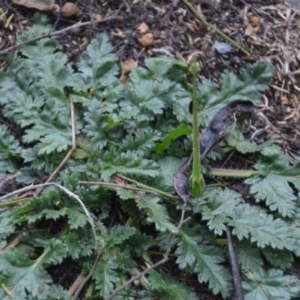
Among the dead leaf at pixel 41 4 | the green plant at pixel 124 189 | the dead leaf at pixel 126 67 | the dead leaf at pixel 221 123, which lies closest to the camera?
the green plant at pixel 124 189

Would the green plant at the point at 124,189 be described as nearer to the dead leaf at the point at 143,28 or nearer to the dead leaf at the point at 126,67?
the dead leaf at the point at 126,67

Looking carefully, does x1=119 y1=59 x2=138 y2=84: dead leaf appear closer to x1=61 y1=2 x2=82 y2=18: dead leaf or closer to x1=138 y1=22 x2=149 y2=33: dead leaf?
x1=138 y1=22 x2=149 y2=33: dead leaf

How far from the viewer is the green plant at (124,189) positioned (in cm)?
225

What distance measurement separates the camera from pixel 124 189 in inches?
92.0

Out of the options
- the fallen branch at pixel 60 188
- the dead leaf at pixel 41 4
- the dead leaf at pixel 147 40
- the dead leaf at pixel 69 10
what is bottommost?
the fallen branch at pixel 60 188

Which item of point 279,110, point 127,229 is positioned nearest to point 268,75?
point 279,110

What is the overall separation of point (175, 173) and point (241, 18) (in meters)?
0.97

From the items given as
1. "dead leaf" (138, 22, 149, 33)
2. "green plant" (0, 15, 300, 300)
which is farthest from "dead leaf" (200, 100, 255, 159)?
"dead leaf" (138, 22, 149, 33)

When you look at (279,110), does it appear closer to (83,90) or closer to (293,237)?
(293,237)

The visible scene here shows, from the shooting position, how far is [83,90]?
8.60ft

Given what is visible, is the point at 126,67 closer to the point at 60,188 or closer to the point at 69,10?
the point at 69,10

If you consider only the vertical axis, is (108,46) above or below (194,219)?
above

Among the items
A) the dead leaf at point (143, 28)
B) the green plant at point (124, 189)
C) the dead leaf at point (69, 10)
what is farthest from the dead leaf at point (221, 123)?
the dead leaf at point (69, 10)

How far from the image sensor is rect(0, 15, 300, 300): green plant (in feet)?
7.37
